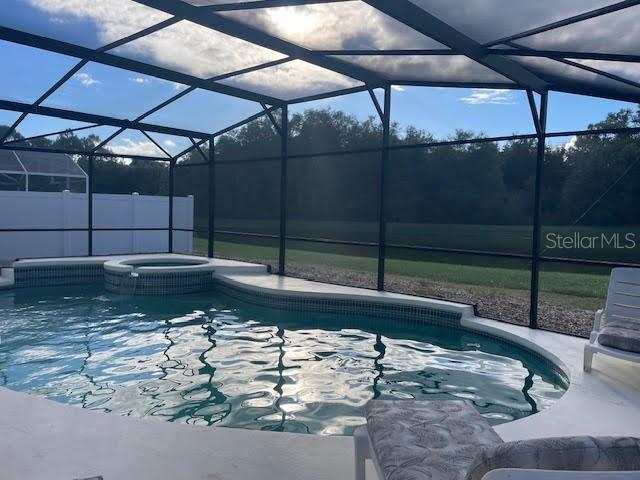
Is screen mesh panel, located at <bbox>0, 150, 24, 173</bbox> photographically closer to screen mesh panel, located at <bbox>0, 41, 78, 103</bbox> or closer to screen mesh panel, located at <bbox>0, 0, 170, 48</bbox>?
screen mesh panel, located at <bbox>0, 41, 78, 103</bbox>

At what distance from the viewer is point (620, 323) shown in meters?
4.08

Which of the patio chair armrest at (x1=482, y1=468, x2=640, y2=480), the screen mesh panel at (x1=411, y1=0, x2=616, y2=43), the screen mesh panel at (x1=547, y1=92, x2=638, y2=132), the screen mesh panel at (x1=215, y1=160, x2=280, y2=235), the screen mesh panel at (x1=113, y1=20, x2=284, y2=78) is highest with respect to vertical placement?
the screen mesh panel at (x1=547, y1=92, x2=638, y2=132)

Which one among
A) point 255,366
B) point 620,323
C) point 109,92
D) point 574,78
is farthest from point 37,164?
point 620,323

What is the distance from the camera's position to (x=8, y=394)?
3135 millimetres

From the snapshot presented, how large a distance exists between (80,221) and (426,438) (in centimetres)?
1255

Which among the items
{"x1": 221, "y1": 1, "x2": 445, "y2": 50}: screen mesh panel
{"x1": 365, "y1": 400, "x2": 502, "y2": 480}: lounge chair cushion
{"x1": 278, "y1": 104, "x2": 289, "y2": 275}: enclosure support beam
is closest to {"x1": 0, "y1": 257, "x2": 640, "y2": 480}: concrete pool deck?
{"x1": 365, "y1": 400, "x2": 502, "y2": 480}: lounge chair cushion

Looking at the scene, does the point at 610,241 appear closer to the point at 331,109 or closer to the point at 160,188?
the point at 331,109

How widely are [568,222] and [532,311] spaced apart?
8962mm

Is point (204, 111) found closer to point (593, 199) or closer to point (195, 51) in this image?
point (195, 51)

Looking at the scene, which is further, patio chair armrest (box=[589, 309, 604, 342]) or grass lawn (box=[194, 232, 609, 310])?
grass lawn (box=[194, 232, 609, 310])

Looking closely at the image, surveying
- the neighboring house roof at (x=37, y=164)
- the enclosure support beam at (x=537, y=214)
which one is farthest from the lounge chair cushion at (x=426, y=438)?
the neighboring house roof at (x=37, y=164)

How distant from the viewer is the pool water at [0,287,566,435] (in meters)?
3.60

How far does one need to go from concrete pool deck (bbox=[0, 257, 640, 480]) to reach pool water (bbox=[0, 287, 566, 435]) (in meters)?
0.57

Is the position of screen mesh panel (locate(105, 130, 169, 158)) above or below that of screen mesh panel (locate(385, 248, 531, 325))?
above
